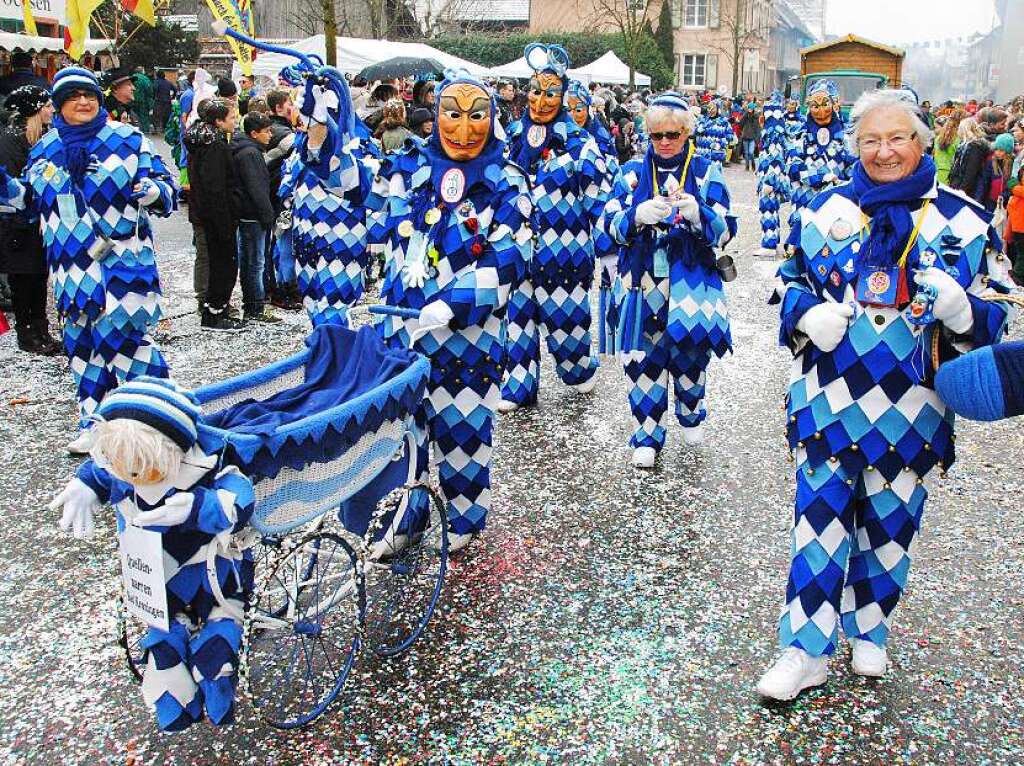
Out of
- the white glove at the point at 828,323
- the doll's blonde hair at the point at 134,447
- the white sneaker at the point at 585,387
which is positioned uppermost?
the white glove at the point at 828,323

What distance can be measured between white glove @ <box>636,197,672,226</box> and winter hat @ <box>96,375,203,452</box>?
108 inches

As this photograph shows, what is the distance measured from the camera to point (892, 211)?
10.0 feet

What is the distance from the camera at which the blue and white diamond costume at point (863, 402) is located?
305 centimetres

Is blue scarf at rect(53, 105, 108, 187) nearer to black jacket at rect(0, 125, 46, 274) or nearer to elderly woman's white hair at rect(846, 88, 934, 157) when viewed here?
black jacket at rect(0, 125, 46, 274)

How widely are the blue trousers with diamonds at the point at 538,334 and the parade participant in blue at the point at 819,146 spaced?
420 centimetres

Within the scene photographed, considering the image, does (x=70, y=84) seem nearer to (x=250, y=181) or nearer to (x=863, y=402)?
(x=250, y=181)

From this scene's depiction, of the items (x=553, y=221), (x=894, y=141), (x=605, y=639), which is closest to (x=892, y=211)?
(x=894, y=141)

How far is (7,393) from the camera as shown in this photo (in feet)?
22.2

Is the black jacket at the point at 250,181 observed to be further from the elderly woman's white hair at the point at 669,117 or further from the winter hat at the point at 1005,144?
the winter hat at the point at 1005,144

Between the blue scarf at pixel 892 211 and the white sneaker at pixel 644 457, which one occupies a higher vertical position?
the blue scarf at pixel 892 211

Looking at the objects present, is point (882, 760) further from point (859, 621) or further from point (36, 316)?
point (36, 316)

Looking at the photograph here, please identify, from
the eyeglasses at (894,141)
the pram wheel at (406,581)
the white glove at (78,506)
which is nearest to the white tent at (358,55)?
the pram wheel at (406,581)

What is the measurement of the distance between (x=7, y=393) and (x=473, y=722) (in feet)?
16.2

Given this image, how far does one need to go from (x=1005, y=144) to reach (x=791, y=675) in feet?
29.6
